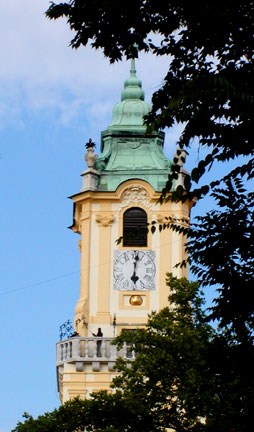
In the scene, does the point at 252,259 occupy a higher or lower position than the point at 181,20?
lower

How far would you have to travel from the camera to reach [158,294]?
143ft

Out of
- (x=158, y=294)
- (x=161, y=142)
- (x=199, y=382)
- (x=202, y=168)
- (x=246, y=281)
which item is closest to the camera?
(x=202, y=168)

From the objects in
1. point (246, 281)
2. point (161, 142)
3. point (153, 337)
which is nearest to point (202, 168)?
point (246, 281)

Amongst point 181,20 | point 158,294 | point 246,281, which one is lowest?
point 246,281

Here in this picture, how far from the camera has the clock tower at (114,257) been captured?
4241 cm

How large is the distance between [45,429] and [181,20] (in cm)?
1312

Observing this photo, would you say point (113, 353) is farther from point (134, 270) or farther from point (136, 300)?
point (134, 270)

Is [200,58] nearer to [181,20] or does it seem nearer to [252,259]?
[181,20]

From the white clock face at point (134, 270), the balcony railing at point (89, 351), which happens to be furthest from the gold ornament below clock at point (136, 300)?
the balcony railing at point (89, 351)

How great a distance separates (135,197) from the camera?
146 ft

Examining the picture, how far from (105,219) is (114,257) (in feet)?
4.85

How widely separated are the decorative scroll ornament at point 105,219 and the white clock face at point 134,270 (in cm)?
118

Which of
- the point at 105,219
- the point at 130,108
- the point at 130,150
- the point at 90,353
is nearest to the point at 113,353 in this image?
the point at 90,353

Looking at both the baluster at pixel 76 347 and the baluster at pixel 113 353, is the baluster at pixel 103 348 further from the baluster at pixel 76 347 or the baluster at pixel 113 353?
the baluster at pixel 76 347
